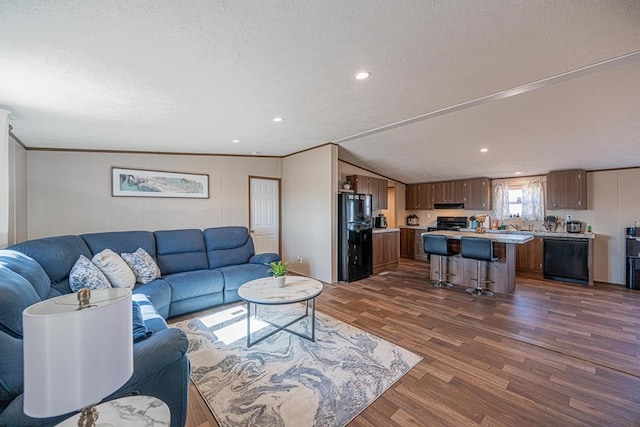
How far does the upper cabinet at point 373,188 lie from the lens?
5.50 meters

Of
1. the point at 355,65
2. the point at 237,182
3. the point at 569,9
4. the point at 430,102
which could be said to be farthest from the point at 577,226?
the point at 237,182

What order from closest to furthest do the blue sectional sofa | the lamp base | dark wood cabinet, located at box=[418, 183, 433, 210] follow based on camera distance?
the lamp base → the blue sectional sofa → dark wood cabinet, located at box=[418, 183, 433, 210]

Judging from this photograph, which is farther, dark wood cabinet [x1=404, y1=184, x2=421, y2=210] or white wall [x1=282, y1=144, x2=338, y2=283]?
dark wood cabinet [x1=404, y1=184, x2=421, y2=210]

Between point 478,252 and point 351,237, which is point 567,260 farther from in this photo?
point 351,237

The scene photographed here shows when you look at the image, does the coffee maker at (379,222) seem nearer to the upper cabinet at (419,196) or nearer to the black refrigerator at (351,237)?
the black refrigerator at (351,237)

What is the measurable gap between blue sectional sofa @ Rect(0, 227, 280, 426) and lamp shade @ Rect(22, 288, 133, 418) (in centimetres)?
51

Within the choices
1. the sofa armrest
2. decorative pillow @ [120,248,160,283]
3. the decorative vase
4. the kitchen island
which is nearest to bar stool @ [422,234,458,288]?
the kitchen island

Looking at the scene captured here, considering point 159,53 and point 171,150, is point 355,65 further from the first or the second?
point 171,150

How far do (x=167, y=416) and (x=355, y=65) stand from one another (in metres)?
2.35

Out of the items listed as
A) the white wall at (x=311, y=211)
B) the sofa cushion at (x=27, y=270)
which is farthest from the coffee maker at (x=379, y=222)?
the sofa cushion at (x=27, y=270)

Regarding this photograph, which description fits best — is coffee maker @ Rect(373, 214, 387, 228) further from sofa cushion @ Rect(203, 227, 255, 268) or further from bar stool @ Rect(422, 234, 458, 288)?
sofa cushion @ Rect(203, 227, 255, 268)

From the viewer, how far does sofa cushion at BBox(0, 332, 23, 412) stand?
1032mm

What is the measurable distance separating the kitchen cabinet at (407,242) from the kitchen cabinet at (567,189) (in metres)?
2.96

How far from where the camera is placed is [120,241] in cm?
335
